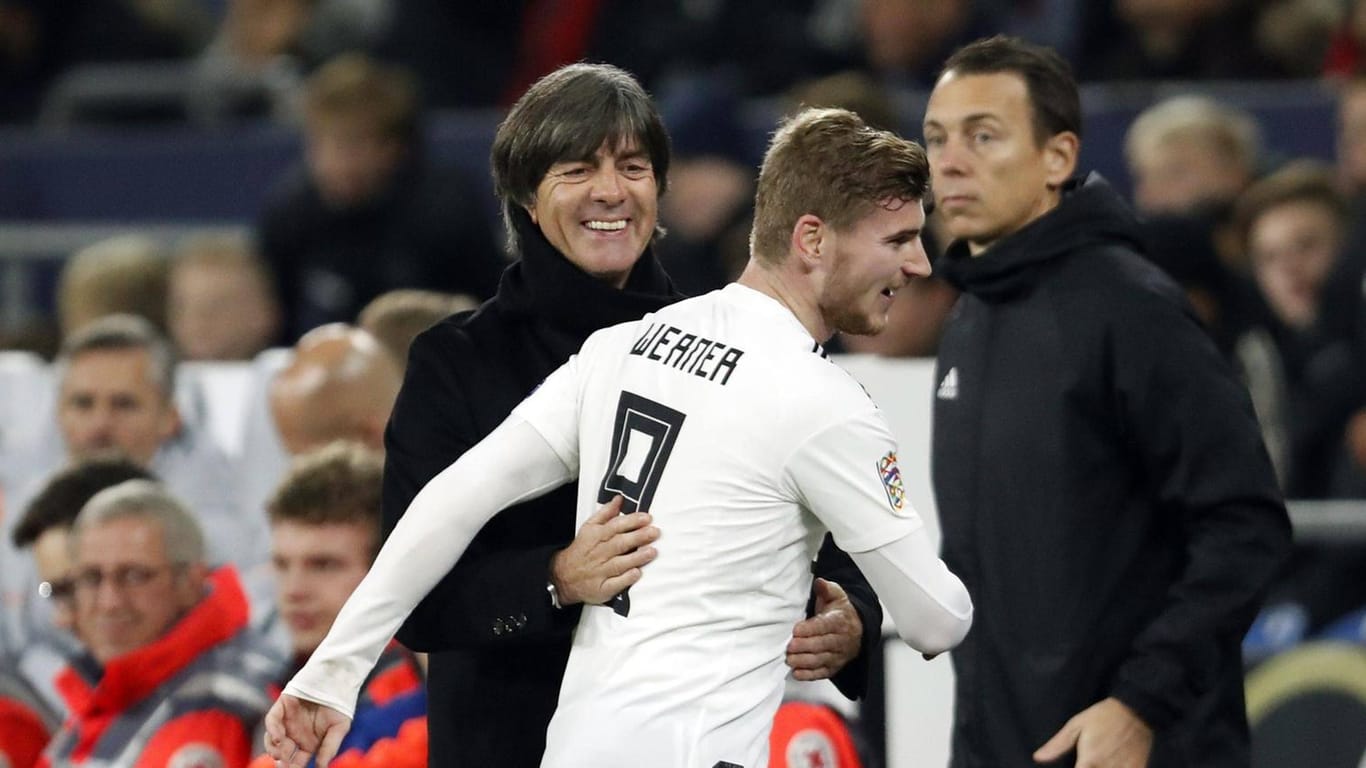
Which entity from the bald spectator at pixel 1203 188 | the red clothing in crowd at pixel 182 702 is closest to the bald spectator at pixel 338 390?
the red clothing in crowd at pixel 182 702

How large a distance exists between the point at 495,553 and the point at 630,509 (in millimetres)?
370

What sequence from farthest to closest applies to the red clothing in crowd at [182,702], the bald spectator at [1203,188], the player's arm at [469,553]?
the bald spectator at [1203,188]
the red clothing in crowd at [182,702]
the player's arm at [469,553]

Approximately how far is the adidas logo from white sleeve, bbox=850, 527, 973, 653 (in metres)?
1.05

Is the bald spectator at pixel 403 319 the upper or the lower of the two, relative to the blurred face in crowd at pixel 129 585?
upper

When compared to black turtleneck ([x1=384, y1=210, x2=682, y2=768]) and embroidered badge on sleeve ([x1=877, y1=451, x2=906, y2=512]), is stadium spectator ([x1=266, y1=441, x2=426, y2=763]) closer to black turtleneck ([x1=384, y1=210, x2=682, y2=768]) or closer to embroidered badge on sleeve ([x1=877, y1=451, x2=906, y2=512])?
black turtleneck ([x1=384, y1=210, x2=682, y2=768])

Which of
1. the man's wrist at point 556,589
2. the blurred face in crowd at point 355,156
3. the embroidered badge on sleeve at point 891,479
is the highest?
the blurred face in crowd at point 355,156

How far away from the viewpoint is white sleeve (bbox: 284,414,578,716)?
3422 mm

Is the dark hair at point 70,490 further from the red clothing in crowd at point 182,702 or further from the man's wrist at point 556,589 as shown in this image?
the man's wrist at point 556,589

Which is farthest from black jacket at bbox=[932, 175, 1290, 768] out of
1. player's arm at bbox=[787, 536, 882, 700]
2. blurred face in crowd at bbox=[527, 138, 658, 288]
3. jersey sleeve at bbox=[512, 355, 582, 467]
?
jersey sleeve at bbox=[512, 355, 582, 467]

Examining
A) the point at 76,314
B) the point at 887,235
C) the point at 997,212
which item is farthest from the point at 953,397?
the point at 76,314

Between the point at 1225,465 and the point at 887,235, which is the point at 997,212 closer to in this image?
the point at 1225,465

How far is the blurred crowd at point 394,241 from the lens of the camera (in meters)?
6.26

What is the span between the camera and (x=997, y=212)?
4344 millimetres

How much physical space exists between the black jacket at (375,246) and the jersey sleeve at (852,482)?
5248 millimetres
